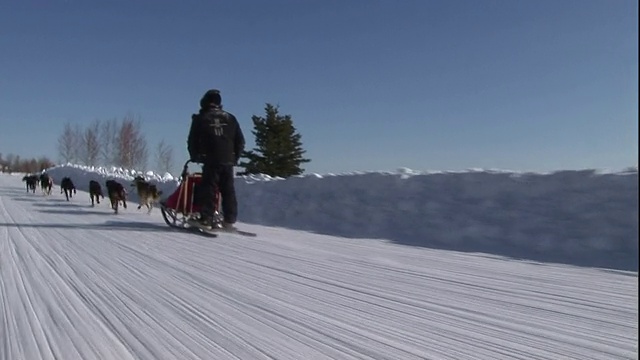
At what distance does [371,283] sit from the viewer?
359 cm

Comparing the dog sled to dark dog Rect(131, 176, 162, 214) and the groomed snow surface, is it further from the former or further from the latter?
dark dog Rect(131, 176, 162, 214)

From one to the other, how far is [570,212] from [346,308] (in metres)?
3.49

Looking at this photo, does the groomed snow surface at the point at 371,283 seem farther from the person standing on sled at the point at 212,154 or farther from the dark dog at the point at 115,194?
the dark dog at the point at 115,194

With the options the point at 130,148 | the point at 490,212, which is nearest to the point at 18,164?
the point at 130,148

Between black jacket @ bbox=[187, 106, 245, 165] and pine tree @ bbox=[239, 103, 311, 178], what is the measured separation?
2574 cm

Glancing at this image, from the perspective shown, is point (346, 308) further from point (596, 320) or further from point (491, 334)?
point (596, 320)

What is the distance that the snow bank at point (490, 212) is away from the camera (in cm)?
475

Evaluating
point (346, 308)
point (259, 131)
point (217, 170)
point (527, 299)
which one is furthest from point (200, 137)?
point (259, 131)

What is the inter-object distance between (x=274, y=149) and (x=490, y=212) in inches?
1110

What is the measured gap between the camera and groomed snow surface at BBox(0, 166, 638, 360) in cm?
235

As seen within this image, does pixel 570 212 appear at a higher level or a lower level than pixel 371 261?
higher

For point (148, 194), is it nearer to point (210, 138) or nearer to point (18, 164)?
point (210, 138)

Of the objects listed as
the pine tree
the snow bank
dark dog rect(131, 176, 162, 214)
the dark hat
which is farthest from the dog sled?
the pine tree

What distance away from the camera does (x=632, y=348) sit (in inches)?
88.5
